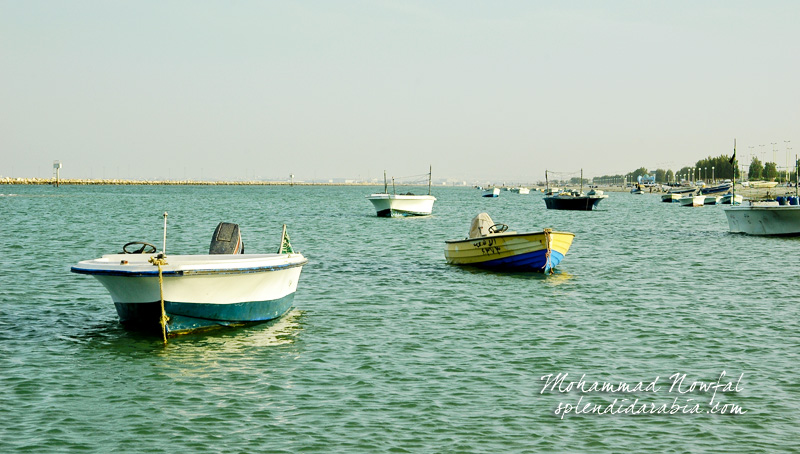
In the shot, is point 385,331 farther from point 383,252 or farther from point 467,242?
point 383,252

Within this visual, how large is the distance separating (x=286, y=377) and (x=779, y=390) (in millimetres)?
8364

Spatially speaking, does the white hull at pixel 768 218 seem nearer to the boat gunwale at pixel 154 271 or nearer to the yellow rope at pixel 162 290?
the boat gunwale at pixel 154 271

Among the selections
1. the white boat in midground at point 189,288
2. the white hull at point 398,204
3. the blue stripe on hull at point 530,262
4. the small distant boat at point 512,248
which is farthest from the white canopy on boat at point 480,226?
the white hull at point 398,204

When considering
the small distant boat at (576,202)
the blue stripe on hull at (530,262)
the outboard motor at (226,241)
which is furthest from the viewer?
the small distant boat at (576,202)

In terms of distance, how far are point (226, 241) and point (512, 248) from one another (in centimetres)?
1236

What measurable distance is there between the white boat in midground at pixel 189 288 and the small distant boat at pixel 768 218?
3870cm

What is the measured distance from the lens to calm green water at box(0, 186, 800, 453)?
11594 millimetres

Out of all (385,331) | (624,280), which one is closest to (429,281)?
(624,280)

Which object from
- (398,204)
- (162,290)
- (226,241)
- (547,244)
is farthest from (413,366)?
(398,204)

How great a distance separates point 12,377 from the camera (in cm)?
1458

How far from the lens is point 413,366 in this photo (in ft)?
51.5

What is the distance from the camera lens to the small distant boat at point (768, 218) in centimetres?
4931

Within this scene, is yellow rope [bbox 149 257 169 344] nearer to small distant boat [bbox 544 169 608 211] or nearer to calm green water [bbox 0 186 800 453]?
calm green water [bbox 0 186 800 453]

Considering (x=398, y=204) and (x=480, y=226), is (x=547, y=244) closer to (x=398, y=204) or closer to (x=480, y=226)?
(x=480, y=226)
